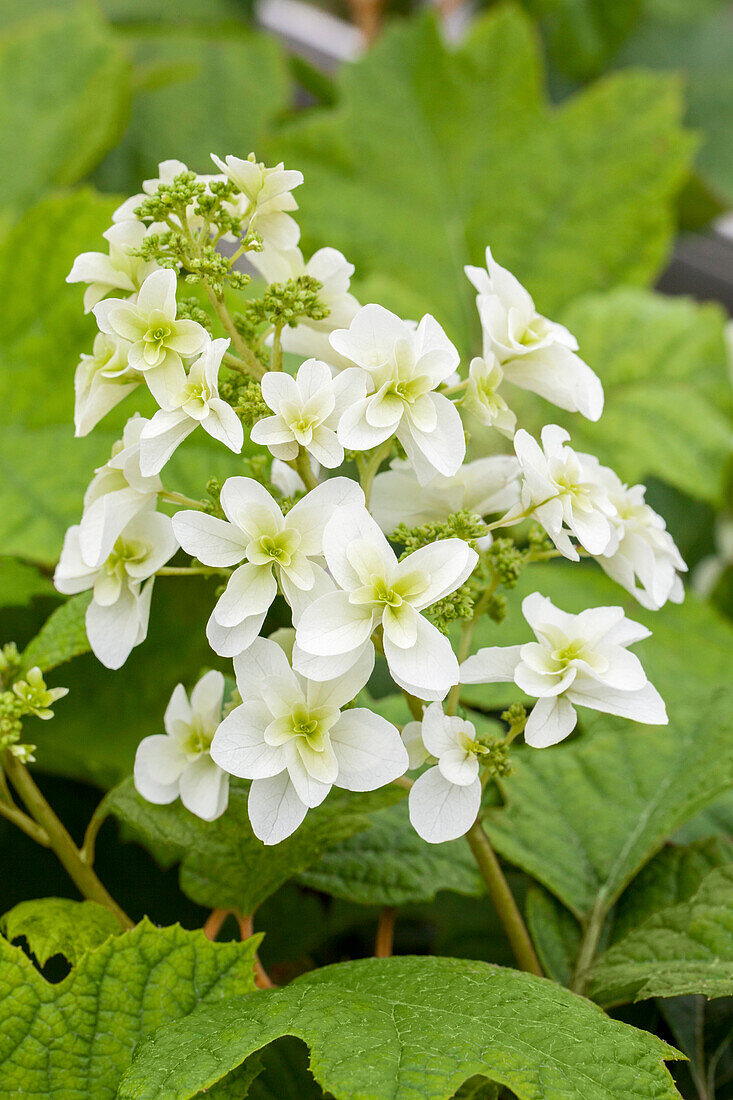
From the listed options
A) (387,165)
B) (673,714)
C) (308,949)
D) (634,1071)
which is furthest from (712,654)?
(387,165)

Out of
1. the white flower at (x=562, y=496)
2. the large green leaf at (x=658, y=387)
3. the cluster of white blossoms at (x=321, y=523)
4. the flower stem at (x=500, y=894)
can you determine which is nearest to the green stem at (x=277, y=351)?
the cluster of white blossoms at (x=321, y=523)

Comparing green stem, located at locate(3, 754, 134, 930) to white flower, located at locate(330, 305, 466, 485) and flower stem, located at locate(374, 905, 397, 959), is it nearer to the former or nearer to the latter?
flower stem, located at locate(374, 905, 397, 959)

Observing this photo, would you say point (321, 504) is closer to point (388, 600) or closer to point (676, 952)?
point (388, 600)

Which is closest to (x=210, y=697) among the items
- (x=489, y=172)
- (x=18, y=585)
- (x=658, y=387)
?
(x=18, y=585)

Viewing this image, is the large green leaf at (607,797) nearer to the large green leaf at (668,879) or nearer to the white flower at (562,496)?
the large green leaf at (668,879)

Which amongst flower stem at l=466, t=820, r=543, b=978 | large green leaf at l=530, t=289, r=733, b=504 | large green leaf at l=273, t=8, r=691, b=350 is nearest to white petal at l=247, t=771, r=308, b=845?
flower stem at l=466, t=820, r=543, b=978

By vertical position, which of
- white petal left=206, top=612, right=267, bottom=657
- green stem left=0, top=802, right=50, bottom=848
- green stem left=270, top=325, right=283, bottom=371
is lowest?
green stem left=0, top=802, right=50, bottom=848

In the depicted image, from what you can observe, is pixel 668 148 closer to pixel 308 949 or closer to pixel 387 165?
pixel 387 165
